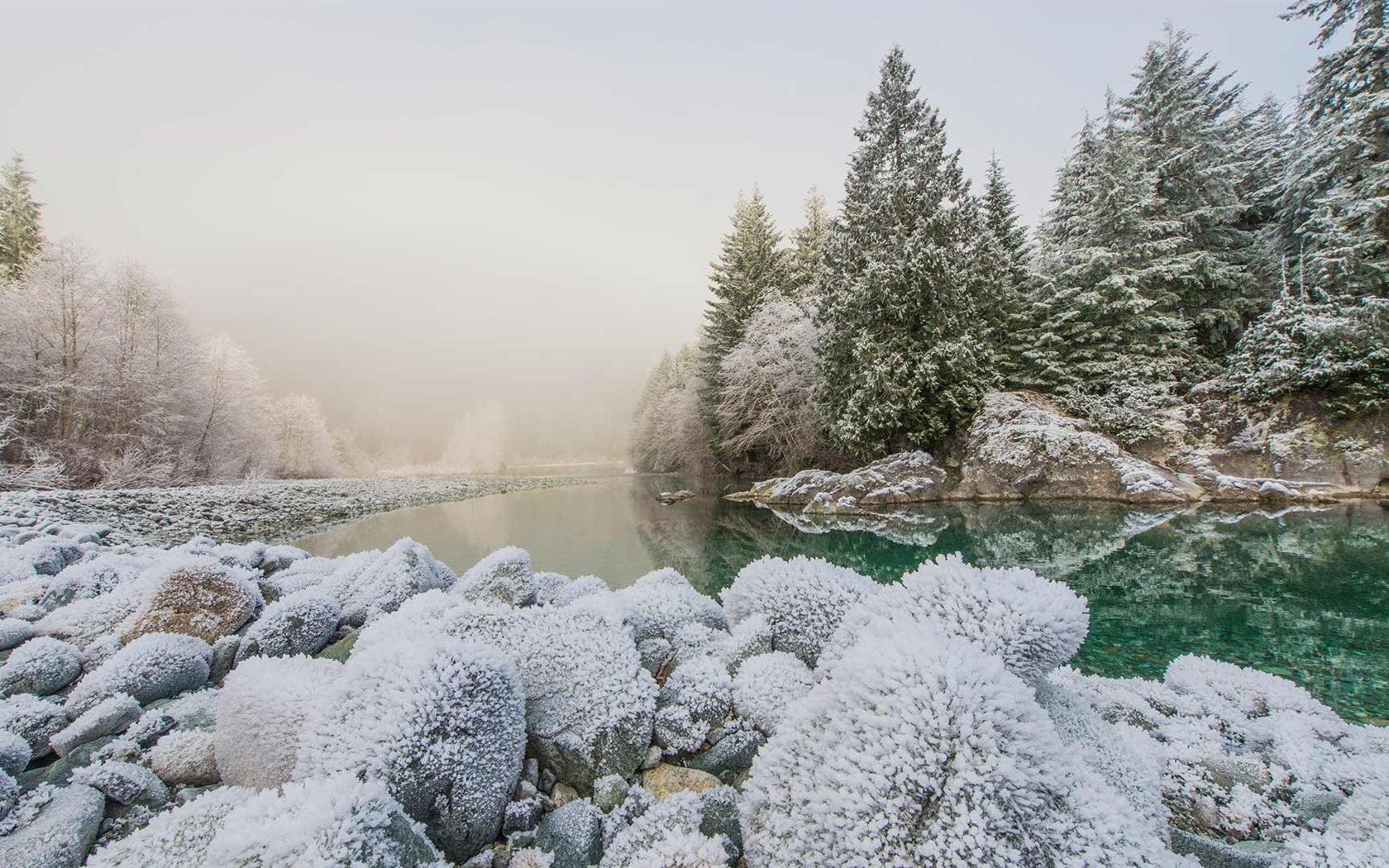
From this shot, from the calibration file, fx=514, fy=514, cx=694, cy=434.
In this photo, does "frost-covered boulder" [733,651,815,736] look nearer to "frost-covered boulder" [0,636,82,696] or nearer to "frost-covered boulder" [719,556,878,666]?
"frost-covered boulder" [719,556,878,666]

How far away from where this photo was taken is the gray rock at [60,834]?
4.49ft

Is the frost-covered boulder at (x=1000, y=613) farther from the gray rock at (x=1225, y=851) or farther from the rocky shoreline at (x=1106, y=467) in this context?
the rocky shoreline at (x=1106, y=467)

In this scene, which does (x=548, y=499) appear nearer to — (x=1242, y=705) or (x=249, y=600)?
(x=249, y=600)

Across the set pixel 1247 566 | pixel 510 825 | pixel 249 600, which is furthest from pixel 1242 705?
pixel 1247 566

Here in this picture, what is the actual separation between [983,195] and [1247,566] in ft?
59.9

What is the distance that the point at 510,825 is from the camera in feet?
5.25

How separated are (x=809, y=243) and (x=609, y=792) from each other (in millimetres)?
27299

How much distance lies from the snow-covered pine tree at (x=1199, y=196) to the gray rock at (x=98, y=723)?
2221 centimetres

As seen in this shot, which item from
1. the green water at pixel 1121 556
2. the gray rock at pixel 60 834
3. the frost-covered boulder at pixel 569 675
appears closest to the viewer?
the gray rock at pixel 60 834

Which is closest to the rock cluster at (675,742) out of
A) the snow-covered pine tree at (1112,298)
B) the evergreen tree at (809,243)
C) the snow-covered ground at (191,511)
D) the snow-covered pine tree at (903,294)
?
the snow-covered ground at (191,511)

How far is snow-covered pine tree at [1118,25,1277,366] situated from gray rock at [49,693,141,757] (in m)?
22.2

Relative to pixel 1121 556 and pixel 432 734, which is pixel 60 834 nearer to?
pixel 432 734

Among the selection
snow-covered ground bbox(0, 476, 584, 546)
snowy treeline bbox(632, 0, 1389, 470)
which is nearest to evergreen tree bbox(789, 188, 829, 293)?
snowy treeline bbox(632, 0, 1389, 470)

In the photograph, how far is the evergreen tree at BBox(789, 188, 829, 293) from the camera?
24.1 meters
